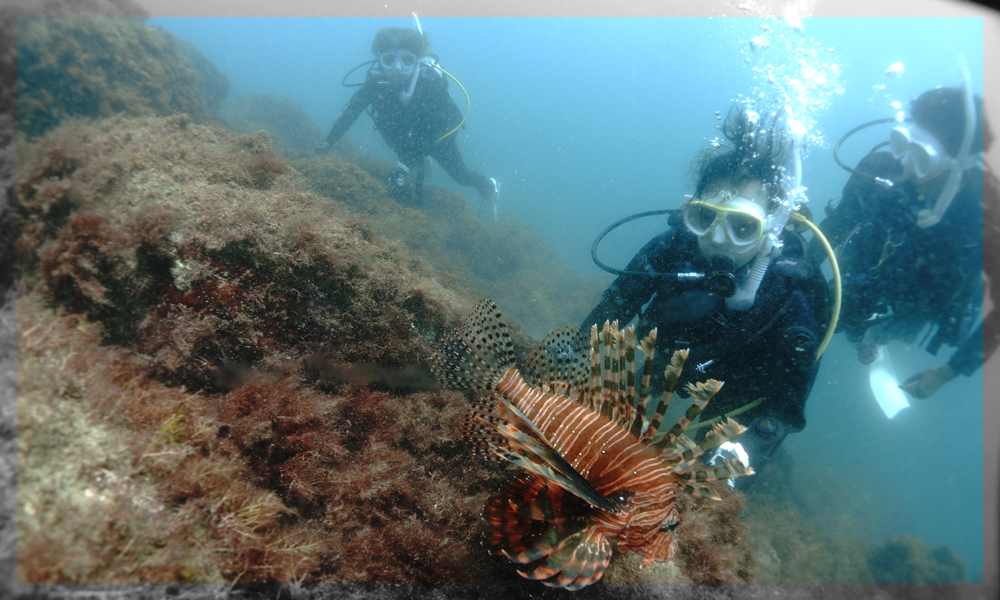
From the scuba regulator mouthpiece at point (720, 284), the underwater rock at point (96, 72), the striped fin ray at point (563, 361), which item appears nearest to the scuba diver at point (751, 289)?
the scuba regulator mouthpiece at point (720, 284)

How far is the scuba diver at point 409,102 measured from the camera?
34.8 feet

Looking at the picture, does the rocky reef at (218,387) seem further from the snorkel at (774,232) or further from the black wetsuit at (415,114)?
the black wetsuit at (415,114)

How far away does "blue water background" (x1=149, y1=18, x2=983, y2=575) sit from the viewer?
1505 centimetres

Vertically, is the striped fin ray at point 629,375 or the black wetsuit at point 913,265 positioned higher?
the black wetsuit at point 913,265

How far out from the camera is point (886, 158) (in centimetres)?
596

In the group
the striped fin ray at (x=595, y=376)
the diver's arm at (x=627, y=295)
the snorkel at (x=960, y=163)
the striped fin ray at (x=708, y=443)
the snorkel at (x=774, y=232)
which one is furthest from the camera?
the snorkel at (x=960, y=163)

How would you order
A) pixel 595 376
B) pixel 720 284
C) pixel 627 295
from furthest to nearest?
pixel 627 295
pixel 720 284
pixel 595 376

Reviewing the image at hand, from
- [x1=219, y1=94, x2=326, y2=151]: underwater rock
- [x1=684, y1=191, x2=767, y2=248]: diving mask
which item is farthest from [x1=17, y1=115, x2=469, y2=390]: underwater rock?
[x1=219, y1=94, x2=326, y2=151]: underwater rock

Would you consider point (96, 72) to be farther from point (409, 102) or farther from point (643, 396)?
point (409, 102)

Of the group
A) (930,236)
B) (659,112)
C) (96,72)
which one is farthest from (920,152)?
(659,112)

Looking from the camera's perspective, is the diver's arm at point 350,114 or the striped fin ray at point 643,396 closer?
the striped fin ray at point 643,396

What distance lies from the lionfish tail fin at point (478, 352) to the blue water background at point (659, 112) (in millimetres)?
4244

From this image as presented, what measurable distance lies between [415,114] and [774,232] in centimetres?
1033

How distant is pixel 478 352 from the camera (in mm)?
2670
